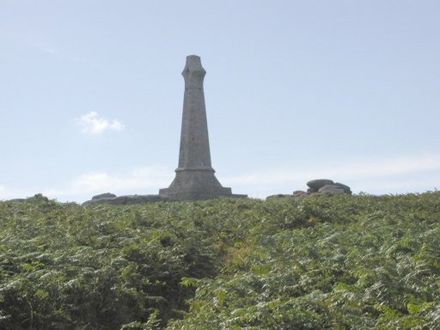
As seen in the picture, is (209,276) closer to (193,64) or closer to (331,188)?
Answer: (331,188)

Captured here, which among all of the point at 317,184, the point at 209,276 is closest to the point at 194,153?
the point at 317,184

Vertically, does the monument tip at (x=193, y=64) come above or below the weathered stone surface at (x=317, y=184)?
above

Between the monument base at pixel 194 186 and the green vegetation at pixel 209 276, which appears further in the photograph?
the monument base at pixel 194 186

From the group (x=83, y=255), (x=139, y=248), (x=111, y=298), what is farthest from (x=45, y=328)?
(x=139, y=248)

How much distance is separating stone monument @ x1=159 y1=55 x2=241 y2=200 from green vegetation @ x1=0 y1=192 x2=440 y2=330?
21068mm

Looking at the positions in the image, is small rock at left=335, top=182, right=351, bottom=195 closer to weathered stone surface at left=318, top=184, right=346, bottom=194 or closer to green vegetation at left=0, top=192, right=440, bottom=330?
weathered stone surface at left=318, top=184, right=346, bottom=194

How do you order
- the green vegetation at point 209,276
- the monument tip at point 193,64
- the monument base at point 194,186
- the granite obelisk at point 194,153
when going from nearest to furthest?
the green vegetation at point 209,276 < the monument base at point 194,186 < the granite obelisk at point 194,153 < the monument tip at point 193,64

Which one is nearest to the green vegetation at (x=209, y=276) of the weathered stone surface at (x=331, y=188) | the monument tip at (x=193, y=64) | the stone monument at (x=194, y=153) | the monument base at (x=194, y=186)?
the weathered stone surface at (x=331, y=188)

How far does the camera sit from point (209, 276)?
1252 centimetres

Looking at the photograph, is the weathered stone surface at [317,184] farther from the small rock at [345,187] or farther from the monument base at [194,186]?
the monument base at [194,186]

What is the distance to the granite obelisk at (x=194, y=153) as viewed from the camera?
37.8 m

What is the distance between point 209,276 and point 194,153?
2588 cm

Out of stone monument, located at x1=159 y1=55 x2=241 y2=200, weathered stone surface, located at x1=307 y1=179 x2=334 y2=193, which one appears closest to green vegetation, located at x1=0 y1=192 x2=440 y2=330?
weathered stone surface, located at x1=307 y1=179 x2=334 y2=193

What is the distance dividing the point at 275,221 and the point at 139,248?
19.1 feet
